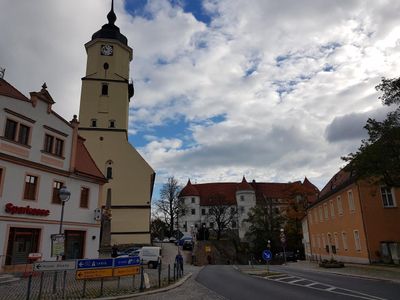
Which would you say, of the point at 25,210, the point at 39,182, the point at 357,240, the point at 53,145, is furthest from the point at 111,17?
the point at 357,240

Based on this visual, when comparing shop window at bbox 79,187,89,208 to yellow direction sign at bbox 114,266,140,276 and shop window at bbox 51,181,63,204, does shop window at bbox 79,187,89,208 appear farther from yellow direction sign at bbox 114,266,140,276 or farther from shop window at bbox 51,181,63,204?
yellow direction sign at bbox 114,266,140,276

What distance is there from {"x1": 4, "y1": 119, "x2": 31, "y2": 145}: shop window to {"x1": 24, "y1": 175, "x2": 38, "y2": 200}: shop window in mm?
2309

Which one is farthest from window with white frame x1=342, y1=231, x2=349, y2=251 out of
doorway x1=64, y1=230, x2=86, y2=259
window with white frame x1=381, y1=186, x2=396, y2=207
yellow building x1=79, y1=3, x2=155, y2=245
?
doorway x1=64, y1=230, x2=86, y2=259

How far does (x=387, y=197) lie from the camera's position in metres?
29.9

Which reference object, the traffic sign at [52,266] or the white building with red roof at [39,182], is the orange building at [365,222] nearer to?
the white building with red roof at [39,182]

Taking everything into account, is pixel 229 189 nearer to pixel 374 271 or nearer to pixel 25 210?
pixel 374 271

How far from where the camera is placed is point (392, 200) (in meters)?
29.8

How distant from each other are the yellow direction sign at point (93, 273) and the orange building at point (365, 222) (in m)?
19.5

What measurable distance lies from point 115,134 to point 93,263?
37.1m

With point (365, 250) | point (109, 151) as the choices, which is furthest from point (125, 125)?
point (365, 250)

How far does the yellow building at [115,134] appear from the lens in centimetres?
4578

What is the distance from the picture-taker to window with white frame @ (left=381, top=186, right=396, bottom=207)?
29698 millimetres

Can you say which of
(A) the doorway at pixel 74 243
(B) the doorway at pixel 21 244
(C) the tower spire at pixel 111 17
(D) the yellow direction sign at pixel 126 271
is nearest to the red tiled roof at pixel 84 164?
(A) the doorway at pixel 74 243

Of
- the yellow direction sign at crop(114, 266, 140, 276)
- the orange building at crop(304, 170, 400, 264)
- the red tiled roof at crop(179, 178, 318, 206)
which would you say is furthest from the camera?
the red tiled roof at crop(179, 178, 318, 206)
